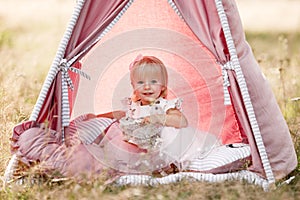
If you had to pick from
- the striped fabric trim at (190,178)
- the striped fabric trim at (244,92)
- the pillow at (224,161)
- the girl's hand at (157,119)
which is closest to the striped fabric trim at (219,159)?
the pillow at (224,161)

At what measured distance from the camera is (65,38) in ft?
12.2

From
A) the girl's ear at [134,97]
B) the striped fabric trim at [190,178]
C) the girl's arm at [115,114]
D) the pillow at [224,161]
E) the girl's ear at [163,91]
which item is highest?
the girl's ear at [163,91]

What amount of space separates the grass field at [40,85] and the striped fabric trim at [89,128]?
426mm

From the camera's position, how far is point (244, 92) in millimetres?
3633

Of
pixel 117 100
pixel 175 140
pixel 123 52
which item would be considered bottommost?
pixel 175 140

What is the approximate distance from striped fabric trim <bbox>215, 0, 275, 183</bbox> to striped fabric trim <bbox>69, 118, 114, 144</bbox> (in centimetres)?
90

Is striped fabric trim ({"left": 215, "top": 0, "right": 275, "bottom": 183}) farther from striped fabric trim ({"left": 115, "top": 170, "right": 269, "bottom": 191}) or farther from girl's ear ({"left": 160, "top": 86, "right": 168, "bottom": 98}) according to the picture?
girl's ear ({"left": 160, "top": 86, "right": 168, "bottom": 98})

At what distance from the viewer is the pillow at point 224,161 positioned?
3.75 metres

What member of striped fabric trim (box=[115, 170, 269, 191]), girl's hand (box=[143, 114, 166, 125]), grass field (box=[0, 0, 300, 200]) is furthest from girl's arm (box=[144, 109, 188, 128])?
grass field (box=[0, 0, 300, 200])

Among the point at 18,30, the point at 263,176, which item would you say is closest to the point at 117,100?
the point at 263,176

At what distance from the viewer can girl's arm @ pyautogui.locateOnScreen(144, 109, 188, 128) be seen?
4051 millimetres

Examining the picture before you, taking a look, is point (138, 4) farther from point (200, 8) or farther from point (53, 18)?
point (53, 18)

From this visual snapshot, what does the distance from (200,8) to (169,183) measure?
40.3 inches

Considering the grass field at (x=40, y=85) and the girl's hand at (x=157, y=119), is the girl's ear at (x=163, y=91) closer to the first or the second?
the girl's hand at (x=157, y=119)
